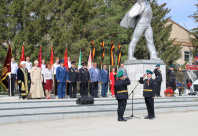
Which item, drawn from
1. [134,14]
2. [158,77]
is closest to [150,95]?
[158,77]

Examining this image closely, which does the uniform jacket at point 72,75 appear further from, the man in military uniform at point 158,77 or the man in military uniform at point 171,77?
the man in military uniform at point 171,77

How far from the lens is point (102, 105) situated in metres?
11.8

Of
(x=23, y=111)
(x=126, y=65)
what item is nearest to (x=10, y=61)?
(x=23, y=111)

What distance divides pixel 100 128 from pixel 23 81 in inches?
227

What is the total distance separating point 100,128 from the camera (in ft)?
27.5

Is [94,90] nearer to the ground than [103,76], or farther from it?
nearer to the ground

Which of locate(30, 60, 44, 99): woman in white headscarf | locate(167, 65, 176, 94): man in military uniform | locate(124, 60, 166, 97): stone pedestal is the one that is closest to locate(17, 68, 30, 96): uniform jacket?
locate(30, 60, 44, 99): woman in white headscarf

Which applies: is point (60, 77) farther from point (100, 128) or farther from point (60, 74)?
point (100, 128)

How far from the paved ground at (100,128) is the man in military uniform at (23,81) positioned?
11.3 ft

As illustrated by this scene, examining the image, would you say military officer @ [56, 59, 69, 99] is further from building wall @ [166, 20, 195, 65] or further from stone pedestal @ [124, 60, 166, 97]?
building wall @ [166, 20, 195, 65]

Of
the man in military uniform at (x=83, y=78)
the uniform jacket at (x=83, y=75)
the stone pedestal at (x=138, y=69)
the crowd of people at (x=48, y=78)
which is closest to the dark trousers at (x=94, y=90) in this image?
the crowd of people at (x=48, y=78)

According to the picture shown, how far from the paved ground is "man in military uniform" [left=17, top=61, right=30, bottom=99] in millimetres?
3456

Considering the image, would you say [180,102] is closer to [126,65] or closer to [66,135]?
[126,65]

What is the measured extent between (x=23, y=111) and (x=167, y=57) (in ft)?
83.5
